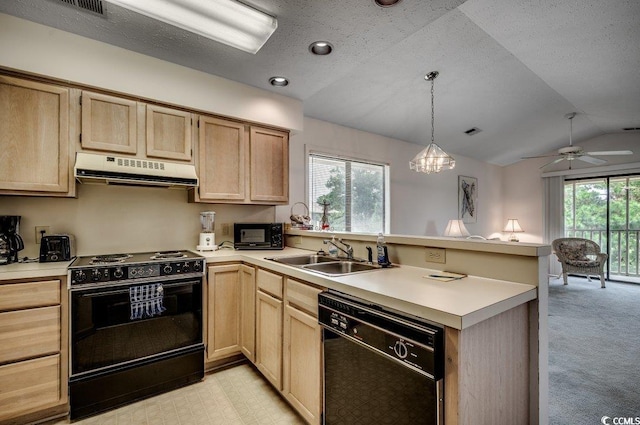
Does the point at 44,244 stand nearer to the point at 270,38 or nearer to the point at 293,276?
the point at 293,276

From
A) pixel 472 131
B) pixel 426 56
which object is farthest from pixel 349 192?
pixel 472 131

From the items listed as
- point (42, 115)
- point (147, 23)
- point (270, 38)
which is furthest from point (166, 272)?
point (270, 38)

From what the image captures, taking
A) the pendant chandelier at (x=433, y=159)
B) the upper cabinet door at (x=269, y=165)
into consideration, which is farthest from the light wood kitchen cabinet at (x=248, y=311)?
the pendant chandelier at (x=433, y=159)

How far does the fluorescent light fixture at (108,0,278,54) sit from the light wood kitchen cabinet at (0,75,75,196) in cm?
89

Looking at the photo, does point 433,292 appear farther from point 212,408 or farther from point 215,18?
point 215,18

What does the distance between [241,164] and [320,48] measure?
1261 millimetres

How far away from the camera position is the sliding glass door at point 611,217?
5773 mm

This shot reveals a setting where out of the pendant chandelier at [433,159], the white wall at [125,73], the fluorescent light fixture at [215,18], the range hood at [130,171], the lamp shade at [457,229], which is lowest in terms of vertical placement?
the lamp shade at [457,229]

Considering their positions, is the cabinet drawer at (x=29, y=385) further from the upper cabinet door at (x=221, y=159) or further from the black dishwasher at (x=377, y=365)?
the black dishwasher at (x=377, y=365)

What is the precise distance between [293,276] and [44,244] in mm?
1811

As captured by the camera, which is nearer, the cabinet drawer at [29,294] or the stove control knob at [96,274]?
the cabinet drawer at [29,294]

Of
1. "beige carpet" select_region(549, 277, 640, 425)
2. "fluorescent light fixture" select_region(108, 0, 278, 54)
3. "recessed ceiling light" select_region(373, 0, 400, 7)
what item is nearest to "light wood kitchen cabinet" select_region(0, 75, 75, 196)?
"fluorescent light fixture" select_region(108, 0, 278, 54)

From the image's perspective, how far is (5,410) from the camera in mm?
1706

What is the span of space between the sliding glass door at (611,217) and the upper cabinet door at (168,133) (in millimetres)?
7757
